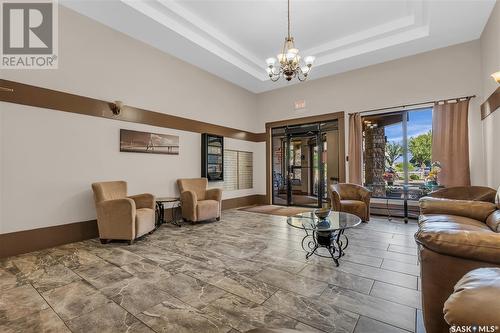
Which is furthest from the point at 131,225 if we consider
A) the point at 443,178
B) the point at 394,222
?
the point at 443,178

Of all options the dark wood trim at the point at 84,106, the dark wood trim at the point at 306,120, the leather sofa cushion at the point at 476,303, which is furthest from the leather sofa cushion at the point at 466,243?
the dark wood trim at the point at 306,120

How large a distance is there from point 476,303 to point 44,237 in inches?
190

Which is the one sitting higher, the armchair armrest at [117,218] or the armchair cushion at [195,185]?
the armchair cushion at [195,185]

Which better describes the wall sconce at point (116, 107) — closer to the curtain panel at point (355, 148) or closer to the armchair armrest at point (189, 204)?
the armchair armrest at point (189, 204)

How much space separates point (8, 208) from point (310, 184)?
7.54 meters

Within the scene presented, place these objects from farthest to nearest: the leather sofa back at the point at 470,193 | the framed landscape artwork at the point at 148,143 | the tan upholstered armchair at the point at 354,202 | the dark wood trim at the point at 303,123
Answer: the dark wood trim at the point at 303,123
the tan upholstered armchair at the point at 354,202
the framed landscape artwork at the point at 148,143
the leather sofa back at the point at 470,193

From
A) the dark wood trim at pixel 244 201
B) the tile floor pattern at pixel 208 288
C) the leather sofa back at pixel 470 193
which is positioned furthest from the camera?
the dark wood trim at pixel 244 201

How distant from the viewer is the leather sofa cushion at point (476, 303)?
28.4 inches

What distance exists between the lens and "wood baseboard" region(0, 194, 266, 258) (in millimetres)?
3240

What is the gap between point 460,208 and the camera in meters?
3.03

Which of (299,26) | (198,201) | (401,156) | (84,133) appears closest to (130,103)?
(84,133)

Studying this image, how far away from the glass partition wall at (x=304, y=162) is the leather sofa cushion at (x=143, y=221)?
453 centimetres

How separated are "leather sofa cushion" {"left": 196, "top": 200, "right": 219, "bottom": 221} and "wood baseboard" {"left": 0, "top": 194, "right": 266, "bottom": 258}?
1.88 m

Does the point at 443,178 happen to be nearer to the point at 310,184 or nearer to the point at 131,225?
the point at 310,184
